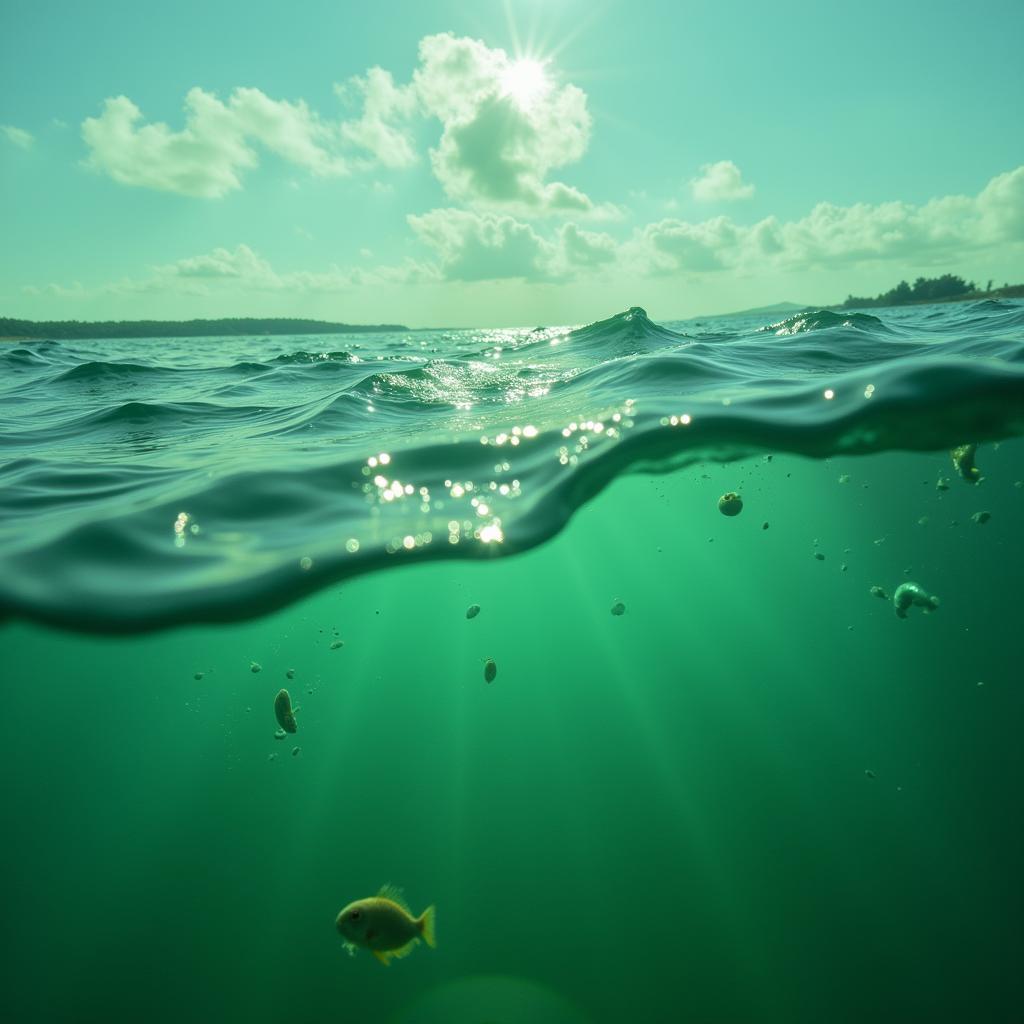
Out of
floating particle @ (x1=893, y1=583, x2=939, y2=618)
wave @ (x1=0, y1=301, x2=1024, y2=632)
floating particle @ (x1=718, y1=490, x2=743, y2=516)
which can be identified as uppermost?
wave @ (x1=0, y1=301, x2=1024, y2=632)

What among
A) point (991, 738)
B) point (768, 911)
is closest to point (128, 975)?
point (768, 911)

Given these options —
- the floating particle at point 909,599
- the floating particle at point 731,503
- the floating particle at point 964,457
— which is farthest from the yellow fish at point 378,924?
the floating particle at point 964,457

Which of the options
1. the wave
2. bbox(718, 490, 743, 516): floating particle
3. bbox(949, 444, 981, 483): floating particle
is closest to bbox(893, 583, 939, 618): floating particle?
the wave

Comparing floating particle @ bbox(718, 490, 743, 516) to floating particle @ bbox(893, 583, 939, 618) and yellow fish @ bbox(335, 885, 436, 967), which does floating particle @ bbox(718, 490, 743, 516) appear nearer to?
floating particle @ bbox(893, 583, 939, 618)

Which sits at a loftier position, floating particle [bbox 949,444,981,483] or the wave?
the wave

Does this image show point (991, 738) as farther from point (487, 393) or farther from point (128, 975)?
point (128, 975)

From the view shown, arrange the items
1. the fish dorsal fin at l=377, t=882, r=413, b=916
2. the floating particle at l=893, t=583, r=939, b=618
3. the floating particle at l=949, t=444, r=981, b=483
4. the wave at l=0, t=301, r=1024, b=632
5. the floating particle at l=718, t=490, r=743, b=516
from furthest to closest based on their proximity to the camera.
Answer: the floating particle at l=949, t=444, r=981, b=483, the floating particle at l=893, t=583, r=939, b=618, the floating particle at l=718, t=490, r=743, b=516, the wave at l=0, t=301, r=1024, b=632, the fish dorsal fin at l=377, t=882, r=413, b=916

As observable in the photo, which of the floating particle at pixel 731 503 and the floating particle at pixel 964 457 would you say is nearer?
the floating particle at pixel 731 503

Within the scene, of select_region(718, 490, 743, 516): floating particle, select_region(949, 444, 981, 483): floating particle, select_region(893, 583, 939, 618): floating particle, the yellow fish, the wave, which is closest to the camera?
the yellow fish

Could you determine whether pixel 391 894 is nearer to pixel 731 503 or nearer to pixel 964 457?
pixel 731 503

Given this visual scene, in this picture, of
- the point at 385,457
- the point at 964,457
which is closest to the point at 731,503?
the point at 385,457

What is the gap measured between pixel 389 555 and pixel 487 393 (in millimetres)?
5108

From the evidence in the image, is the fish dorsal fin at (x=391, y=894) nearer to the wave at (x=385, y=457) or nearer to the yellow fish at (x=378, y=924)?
the yellow fish at (x=378, y=924)

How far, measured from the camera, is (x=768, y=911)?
632 centimetres
